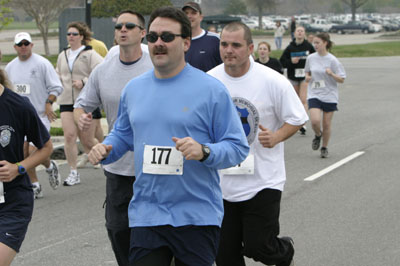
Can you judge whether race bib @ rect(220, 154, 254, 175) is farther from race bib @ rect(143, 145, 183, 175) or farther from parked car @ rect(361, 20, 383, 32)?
parked car @ rect(361, 20, 383, 32)

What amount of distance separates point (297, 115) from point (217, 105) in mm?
1367

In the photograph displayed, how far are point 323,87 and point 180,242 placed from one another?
8663mm

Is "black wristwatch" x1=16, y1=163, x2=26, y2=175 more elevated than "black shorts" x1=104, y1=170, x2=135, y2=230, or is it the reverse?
"black wristwatch" x1=16, y1=163, x2=26, y2=175

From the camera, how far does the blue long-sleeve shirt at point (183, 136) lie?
416cm

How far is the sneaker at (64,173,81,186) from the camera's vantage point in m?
10.2

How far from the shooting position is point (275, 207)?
18.0 ft

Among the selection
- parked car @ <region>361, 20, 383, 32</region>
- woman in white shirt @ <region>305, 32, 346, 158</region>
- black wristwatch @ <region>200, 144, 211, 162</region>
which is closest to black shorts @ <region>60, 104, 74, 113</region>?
woman in white shirt @ <region>305, 32, 346, 158</region>

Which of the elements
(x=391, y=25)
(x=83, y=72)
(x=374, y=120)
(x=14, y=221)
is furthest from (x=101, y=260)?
(x=391, y=25)

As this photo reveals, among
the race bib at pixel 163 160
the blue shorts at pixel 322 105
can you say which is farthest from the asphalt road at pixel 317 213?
the race bib at pixel 163 160

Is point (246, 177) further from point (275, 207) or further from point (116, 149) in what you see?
point (116, 149)

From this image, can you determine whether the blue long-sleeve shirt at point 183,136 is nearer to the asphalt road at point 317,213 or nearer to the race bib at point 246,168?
the race bib at point 246,168

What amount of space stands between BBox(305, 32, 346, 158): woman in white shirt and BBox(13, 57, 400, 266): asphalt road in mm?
452

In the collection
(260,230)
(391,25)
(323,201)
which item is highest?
(260,230)

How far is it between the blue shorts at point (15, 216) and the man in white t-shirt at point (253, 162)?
1.34 m
